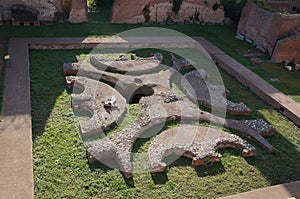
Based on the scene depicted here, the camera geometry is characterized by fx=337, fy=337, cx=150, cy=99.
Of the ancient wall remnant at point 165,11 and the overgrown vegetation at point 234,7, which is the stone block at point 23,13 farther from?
the overgrown vegetation at point 234,7

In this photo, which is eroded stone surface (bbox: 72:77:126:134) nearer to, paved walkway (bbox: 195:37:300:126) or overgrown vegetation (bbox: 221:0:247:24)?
paved walkway (bbox: 195:37:300:126)

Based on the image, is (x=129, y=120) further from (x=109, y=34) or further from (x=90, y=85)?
(x=109, y=34)

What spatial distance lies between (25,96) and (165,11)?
1072 centimetres

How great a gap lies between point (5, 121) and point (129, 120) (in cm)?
336

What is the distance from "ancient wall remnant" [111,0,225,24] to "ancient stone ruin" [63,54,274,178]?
5.18 metres

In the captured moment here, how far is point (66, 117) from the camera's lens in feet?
31.9

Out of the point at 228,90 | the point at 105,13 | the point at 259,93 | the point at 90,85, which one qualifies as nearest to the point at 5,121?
the point at 90,85

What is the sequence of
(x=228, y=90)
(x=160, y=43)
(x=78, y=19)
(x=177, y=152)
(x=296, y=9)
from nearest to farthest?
(x=177, y=152)
(x=228, y=90)
(x=160, y=43)
(x=78, y=19)
(x=296, y=9)

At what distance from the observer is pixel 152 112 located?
10039mm

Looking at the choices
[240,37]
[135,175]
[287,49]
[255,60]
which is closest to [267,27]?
[287,49]

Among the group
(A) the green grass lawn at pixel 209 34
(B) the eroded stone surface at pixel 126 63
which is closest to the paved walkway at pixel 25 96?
(A) the green grass lawn at pixel 209 34

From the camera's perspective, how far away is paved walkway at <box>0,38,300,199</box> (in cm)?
723

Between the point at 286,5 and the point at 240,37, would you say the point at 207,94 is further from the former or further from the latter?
the point at 286,5

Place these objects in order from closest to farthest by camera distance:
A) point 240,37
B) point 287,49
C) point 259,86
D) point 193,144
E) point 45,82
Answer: point 193,144 < point 45,82 < point 259,86 < point 287,49 < point 240,37
